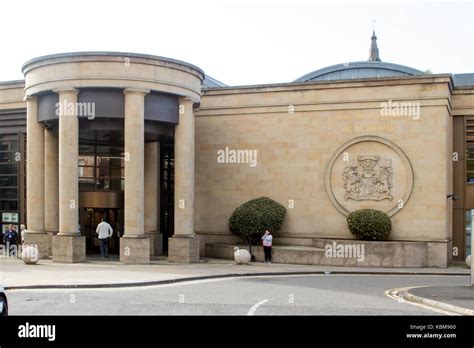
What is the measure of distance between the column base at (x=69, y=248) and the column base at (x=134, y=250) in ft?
5.27

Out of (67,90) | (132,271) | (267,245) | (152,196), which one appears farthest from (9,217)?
(267,245)

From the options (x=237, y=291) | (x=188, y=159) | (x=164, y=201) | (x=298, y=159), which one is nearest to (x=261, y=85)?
(x=298, y=159)

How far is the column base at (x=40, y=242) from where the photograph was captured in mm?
26031

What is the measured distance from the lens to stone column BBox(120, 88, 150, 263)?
24.0 metres

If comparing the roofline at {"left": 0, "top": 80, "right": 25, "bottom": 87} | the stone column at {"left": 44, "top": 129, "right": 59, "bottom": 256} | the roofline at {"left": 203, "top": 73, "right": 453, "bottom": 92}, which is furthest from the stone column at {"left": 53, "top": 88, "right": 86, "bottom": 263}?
the roofline at {"left": 0, "top": 80, "right": 25, "bottom": 87}

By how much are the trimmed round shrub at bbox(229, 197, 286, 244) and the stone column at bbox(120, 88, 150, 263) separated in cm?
542

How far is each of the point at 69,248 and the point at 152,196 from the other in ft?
21.0

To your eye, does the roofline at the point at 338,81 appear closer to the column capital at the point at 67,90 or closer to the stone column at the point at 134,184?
the stone column at the point at 134,184

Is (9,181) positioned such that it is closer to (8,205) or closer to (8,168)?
(8,168)

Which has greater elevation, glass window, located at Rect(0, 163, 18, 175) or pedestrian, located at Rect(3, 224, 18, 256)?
glass window, located at Rect(0, 163, 18, 175)

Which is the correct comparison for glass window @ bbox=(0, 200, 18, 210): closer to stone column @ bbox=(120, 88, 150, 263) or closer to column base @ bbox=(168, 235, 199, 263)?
stone column @ bbox=(120, 88, 150, 263)

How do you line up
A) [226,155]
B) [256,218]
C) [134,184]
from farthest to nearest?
1. [226,155]
2. [256,218]
3. [134,184]

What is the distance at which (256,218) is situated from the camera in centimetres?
2794

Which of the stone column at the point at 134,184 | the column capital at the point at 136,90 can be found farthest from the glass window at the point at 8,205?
the column capital at the point at 136,90
